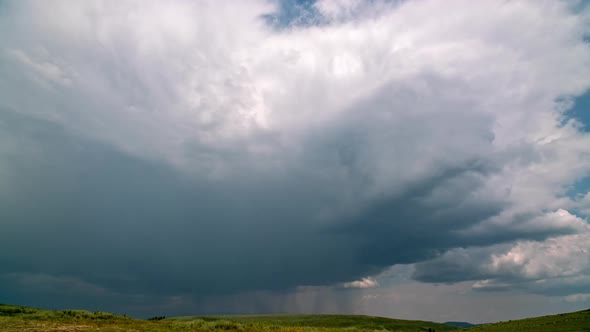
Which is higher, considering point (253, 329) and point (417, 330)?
point (253, 329)

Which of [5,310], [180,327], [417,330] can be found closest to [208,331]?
[180,327]

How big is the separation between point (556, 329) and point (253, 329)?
174ft

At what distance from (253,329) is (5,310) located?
47.1 metres

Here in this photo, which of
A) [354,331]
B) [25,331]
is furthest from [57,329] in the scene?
[354,331]

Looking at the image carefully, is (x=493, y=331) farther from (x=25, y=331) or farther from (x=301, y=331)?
(x=25, y=331)

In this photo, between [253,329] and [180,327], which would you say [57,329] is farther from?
[253,329]

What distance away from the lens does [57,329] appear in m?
47.5

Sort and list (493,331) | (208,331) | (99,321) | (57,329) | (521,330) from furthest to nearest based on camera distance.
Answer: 1. (493,331)
2. (521,330)
3. (99,321)
4. (208,331)
5. (57,329)

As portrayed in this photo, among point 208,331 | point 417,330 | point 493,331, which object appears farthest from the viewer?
point 417,330

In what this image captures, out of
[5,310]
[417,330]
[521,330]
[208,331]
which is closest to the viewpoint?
[208,331]

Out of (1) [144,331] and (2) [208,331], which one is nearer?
(1) [144,331]

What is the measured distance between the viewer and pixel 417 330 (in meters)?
156

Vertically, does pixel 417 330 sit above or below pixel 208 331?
below

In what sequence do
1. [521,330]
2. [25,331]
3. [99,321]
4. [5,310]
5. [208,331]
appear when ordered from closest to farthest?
[25,331] → [208,331] → [99,321] → [5,310] → [521,330]
